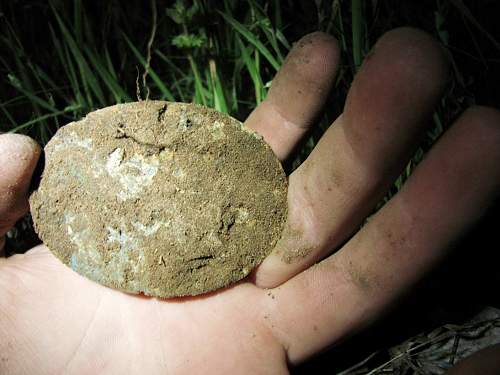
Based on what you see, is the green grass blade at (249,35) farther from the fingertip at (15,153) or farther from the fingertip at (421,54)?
the fingertip at (15,153)

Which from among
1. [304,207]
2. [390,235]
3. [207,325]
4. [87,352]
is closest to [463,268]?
[390,235]

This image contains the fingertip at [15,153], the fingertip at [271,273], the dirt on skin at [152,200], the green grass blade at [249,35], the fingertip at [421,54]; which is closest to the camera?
the fingertip at [421,54]

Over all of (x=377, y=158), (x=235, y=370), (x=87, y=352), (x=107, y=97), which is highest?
(x=107, y=97)

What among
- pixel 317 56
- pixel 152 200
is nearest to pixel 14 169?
pixel 152 200

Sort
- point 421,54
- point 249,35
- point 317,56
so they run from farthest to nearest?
point 249,35
point 317,56
point 421,54

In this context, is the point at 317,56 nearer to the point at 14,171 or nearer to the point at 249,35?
the point at 249,35

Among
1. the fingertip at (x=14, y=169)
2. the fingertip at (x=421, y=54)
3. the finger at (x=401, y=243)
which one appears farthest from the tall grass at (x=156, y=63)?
the finger at (x=401, y=243)

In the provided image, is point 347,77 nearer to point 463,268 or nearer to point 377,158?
point 377,158
